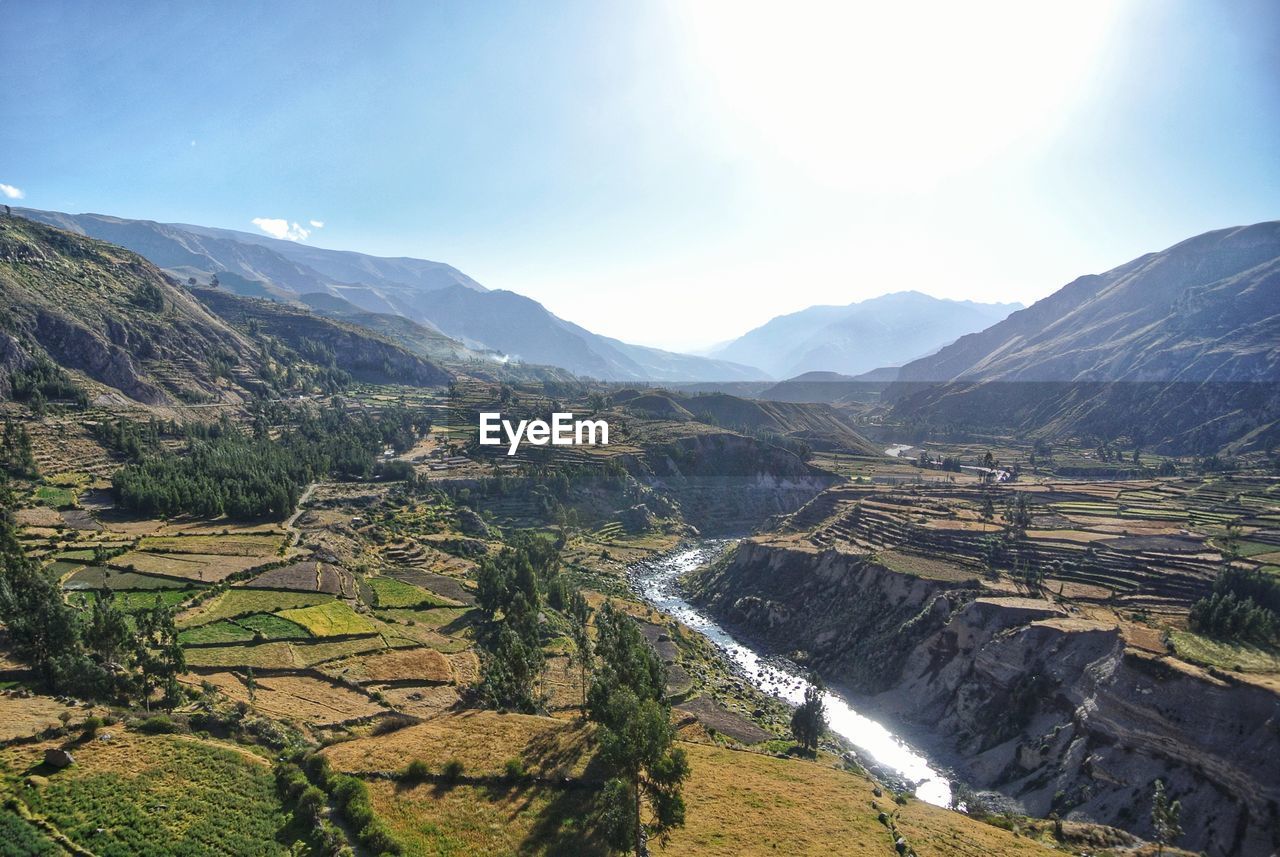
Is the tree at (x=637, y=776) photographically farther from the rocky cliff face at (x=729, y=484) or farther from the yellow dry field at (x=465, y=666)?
the rocky cliff face at (x=729, y=484)

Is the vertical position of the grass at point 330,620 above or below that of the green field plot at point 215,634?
below

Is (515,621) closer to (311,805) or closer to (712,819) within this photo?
(712,819)

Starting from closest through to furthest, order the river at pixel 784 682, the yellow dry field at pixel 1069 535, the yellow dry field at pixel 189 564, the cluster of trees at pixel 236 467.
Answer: the river at pixel 784 682 → the yellow dry field at pixel 189 564 → the yellow dry field at pixel 1069 535 → the cluster of trees at pixel 236 467

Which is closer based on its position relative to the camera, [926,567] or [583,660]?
[583,660]

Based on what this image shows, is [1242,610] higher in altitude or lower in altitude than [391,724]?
higher

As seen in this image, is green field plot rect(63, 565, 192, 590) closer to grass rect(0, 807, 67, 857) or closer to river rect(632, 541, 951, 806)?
grass rect(0, 807, 67, 857)

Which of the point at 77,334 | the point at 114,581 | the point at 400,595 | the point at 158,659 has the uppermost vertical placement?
the point at 77,334

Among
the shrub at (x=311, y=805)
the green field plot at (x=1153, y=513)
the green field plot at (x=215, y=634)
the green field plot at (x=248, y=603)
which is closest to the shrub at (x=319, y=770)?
the shrub at (x=311, y=805)

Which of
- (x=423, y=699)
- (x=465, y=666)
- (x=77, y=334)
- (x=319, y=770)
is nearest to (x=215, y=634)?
(x=423, y=699)
